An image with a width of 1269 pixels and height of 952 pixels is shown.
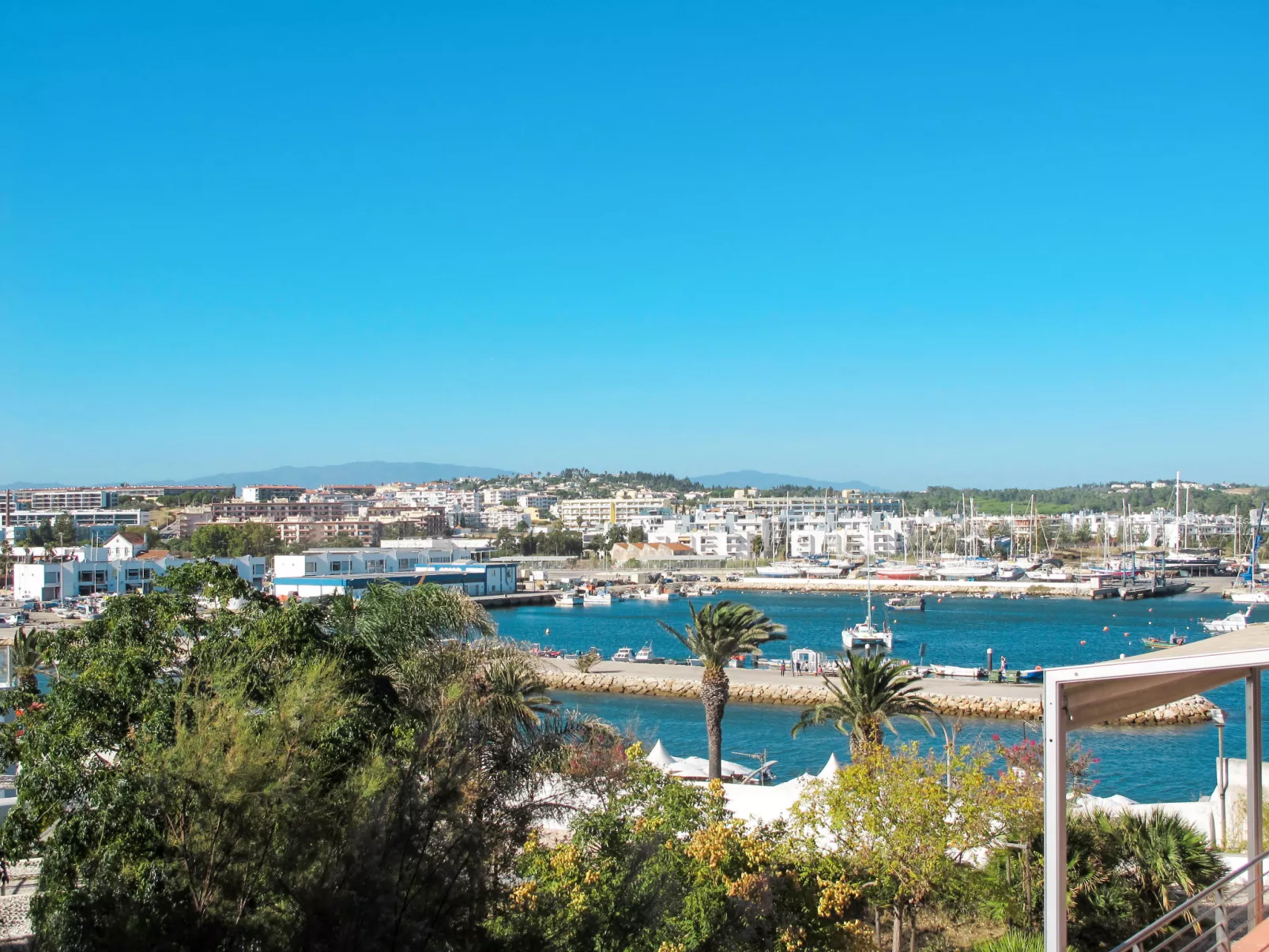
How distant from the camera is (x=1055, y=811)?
3.78 metres

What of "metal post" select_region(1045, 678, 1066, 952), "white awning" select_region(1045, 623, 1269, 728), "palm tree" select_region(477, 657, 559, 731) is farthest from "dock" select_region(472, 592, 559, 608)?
"metal post" select_region(1045, 678, 1066, 952)

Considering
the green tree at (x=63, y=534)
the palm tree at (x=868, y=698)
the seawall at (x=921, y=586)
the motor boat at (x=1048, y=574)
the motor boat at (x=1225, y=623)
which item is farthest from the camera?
the green tree at (x=63, y=534)

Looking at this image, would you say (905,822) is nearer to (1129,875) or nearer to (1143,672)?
(1129,875)

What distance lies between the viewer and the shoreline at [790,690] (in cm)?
2597

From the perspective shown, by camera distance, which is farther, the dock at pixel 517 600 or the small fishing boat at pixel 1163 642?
the dock at pixel 517 600

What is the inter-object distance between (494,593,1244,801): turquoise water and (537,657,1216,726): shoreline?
0.66 meters

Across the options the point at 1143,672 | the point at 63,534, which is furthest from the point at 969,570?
the point at 1143,672

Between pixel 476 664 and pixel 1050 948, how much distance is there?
27.0 ft

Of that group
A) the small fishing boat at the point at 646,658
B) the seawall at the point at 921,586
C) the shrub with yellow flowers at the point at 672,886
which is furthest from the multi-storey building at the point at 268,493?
the shrub with yellow flowers at the point at 672,886

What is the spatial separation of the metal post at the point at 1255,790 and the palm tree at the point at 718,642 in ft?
34.7

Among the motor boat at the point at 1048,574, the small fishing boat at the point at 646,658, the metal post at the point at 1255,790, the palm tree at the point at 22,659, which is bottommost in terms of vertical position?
the small fishing boat at the point at 646,658

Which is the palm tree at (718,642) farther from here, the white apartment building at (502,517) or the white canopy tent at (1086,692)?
the white apartment building at (502,517)

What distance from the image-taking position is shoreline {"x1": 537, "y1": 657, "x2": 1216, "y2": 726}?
2597cm

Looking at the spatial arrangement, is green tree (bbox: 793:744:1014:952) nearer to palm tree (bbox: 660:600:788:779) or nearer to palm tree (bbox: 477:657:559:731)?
palm tree (bbox: 477:657:559:731)
